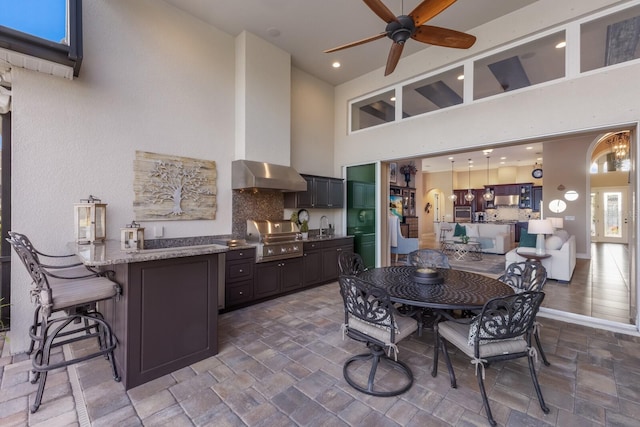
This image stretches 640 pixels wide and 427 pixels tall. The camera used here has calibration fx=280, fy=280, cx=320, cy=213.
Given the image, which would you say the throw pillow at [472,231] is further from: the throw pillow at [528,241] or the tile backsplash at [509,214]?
the tile backsplash at [509,214]

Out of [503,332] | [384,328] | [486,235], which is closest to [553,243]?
[486,235]

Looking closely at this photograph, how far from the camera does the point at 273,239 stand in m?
4.45

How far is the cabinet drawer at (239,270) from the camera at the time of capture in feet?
12.9

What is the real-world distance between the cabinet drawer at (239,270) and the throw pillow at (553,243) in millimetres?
5807

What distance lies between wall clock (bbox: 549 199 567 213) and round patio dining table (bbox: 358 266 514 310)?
773 centimetres

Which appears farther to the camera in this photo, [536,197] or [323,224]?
[536,197]

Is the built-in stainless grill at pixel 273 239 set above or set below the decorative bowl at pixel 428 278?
above

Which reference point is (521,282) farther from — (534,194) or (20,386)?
(534,194)

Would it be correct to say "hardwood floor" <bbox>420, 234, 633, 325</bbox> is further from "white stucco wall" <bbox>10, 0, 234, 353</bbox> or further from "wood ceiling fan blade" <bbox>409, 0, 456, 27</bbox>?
"white stucco wall" <bbox>10, 0, 234, 353</bbox>

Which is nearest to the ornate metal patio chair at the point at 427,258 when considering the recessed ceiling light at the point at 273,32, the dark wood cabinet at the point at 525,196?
the recessed ceiling light at the point at 273,32

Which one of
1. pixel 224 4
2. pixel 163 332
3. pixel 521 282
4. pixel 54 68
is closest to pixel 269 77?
pixel 224 4

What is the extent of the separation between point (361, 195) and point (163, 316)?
4.40m

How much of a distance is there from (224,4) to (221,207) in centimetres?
281

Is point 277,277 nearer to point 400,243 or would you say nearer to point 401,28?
point 401,28
